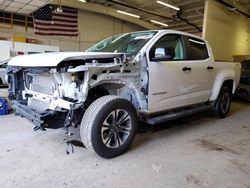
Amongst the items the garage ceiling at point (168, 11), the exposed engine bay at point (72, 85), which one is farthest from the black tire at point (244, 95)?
the exposed engine bay at point (72, 85)

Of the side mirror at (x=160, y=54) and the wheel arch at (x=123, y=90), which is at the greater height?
the side mirror at (x=160, y=54)

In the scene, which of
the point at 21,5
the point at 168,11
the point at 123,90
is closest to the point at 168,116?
the point at 123,90

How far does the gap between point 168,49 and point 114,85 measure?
0.90 metres

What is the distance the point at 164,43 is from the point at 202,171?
1930mm

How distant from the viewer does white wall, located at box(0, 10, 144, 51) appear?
1133 centimetres

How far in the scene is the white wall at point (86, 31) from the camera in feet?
37.2

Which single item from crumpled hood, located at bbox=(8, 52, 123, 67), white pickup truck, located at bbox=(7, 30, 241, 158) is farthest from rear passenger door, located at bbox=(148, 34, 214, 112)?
crumpled hood, located at bbox=(8, 52, 123, 67)

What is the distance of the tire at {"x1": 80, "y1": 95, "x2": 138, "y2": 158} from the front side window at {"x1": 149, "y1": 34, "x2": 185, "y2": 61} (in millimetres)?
838

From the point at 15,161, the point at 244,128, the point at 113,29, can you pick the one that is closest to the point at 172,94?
the point at 244,128

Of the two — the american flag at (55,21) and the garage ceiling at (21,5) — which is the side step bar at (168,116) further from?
the american flag at (55,21)

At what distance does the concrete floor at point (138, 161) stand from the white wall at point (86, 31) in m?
8.88

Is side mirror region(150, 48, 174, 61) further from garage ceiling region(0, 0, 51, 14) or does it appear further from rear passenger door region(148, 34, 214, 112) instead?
garage ceiling region(0, 0, 51, 14)

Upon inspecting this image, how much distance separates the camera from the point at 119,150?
271 cm

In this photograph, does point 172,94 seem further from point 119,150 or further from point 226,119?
point 226,119
